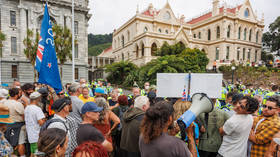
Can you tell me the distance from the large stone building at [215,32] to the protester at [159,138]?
25587 millimetres

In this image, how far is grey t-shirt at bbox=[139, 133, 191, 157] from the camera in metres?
1.61

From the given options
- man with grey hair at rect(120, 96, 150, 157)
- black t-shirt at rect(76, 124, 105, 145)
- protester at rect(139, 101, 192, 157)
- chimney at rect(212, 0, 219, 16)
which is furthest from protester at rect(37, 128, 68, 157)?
chimney at rect(212, 0, 219, 16)

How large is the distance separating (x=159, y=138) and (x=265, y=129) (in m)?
1.92

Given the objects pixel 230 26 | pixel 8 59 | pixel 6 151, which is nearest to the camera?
pixel 6 151

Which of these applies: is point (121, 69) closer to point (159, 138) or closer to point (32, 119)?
point (32, 119)

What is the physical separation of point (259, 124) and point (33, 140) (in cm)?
453

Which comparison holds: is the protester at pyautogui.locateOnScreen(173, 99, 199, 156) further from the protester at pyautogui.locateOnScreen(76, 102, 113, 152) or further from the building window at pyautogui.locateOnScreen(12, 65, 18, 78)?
the building window at pyautogui.locateOnScreen(12, 65, 18, 78)

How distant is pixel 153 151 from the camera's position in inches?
66.1

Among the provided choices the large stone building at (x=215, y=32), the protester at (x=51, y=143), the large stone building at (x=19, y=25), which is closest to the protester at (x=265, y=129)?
the protester at (x=51, y=143)

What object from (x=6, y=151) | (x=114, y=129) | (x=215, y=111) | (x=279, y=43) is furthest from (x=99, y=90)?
(x=279, y=43)

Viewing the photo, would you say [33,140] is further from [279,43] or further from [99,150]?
[279,43]

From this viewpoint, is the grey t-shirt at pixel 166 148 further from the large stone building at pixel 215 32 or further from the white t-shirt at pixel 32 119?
the large stone building at pixel 215 32

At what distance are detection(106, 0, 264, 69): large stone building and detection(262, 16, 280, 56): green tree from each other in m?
3.47

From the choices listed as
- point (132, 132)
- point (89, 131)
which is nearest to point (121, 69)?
point (132, 132)
